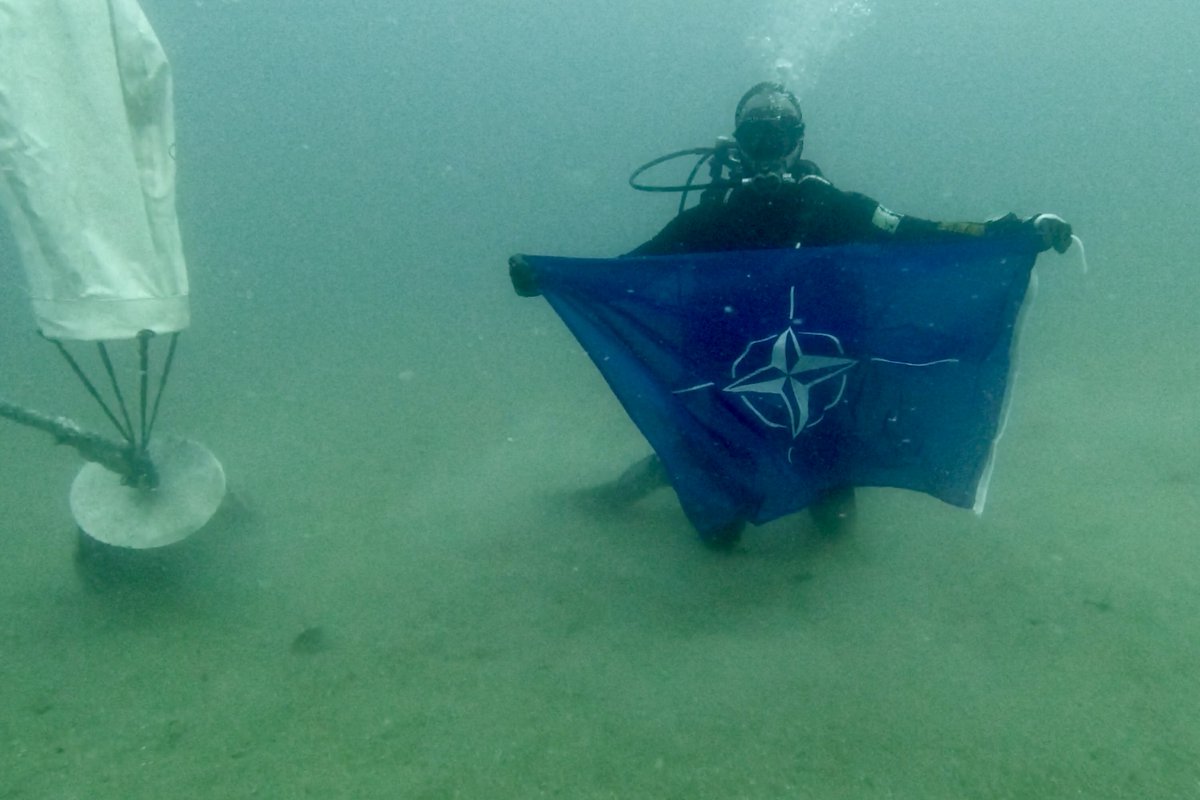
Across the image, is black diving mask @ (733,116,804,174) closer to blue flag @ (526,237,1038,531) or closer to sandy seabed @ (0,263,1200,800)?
blue flag @ (526,237,1038,531)

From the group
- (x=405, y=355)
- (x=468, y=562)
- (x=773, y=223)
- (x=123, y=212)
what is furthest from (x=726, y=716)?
(x=405, y=355)

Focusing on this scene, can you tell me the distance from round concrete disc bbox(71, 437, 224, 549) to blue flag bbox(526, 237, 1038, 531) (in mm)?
2716

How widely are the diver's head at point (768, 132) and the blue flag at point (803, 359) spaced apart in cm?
67

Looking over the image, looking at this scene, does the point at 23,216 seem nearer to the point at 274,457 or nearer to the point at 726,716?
the point at 726,716

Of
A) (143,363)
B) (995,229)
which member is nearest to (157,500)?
(143,363)

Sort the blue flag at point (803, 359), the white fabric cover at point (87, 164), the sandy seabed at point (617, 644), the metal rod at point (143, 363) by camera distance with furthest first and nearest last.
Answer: the blue flag at point (803, 359), the metal rod at point (143, 363), the white fabric cover at point (87, 164), the sandy seabed at point (617, 644)

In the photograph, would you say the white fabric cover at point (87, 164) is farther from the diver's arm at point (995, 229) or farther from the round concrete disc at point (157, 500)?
the diver's arm at point (995, 229)

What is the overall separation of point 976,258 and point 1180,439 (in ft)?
12.2

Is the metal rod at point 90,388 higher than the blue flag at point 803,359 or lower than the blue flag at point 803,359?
lower

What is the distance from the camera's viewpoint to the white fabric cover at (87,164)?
3359mm

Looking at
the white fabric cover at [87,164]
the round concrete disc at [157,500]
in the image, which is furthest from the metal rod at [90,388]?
the white fabric cover at [87,164]

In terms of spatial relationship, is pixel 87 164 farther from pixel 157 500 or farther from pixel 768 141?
pixel 768 141

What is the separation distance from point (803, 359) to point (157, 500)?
13.3ft

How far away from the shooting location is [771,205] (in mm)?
4359
